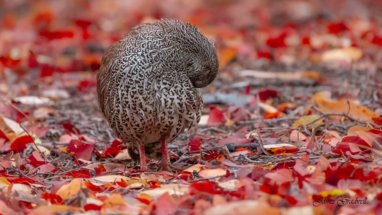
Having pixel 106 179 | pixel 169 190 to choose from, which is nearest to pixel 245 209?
pixel 169 190

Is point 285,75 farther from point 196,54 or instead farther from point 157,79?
point 157,79

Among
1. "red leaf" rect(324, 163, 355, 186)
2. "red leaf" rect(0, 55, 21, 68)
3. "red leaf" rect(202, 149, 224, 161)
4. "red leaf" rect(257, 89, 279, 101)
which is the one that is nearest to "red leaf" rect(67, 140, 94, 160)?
"red leaf" rect(202, 149, 224, 161)

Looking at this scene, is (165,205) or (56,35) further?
(56,35)

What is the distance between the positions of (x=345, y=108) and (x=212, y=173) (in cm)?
223

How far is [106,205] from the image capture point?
466 centimetres

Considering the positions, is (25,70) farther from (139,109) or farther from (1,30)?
(139,109)

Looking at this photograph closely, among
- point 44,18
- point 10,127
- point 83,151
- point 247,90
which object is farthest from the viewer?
point 44,18

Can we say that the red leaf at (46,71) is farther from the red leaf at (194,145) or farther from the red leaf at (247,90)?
the red leaf at (194,145)

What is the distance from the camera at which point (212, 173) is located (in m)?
5.61

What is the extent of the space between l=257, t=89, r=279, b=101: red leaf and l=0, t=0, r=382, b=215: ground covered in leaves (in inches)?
0.5

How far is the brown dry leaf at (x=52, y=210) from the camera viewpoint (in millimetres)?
4543

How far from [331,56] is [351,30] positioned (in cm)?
124

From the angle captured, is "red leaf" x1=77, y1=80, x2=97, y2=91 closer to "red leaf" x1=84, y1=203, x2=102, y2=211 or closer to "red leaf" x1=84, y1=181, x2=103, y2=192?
"red leaf" x1=84, y1=181, x2=103, y2=192

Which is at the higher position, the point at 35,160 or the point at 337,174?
the point at 337,174
